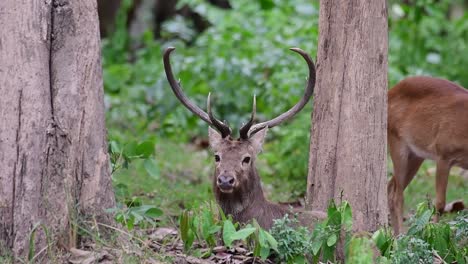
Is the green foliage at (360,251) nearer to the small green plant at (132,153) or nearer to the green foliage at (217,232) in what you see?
the green foliage at (217,232)

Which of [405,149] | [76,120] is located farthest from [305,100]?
[405,149]

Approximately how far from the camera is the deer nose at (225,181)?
6723mm

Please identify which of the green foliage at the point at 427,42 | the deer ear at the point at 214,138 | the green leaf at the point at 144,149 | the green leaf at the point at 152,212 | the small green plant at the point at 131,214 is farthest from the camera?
the green foliage at the point at 427,42

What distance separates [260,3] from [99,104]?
29.9 feet

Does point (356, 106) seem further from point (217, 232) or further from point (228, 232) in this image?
point (228, 232)

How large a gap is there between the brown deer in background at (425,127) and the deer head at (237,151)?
2.72 m

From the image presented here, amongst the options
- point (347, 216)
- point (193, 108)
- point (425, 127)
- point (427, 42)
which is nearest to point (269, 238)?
point (347, 216)

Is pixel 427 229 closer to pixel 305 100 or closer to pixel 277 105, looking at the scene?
pixel 305 100

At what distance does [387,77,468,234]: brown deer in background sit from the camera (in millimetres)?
9602

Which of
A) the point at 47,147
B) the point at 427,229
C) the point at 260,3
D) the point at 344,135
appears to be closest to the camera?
the point at 47,147

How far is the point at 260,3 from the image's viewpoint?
1505 centimetres

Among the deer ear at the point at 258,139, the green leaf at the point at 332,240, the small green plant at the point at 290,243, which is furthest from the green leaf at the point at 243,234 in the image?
the deer ear at the point at 258,139

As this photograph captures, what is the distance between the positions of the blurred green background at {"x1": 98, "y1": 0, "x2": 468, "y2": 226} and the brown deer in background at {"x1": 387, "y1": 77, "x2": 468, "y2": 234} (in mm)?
548

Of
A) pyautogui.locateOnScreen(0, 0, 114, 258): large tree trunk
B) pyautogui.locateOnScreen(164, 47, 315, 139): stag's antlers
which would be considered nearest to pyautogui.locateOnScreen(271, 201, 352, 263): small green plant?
pyautogui.locateOnScreen(164, 47, 315, 139): stag's antlers
